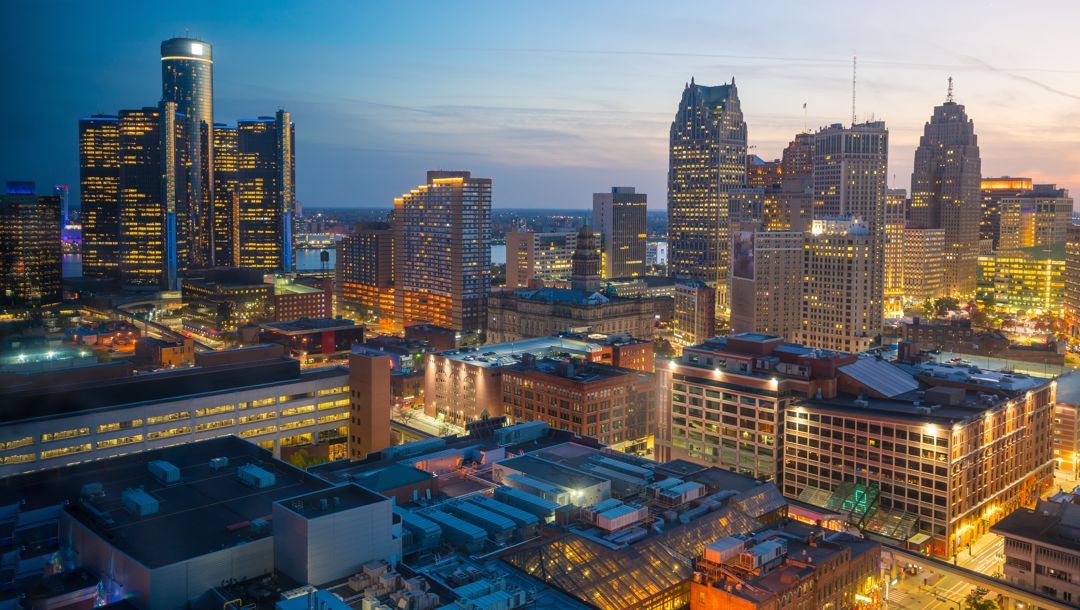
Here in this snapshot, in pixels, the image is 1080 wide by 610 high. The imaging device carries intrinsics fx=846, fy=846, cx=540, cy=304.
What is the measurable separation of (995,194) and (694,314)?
95.8 m

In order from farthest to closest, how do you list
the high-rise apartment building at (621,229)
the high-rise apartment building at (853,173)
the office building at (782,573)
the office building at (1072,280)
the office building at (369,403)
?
the high-rise apartment building at (621,229), the high-rise apartment building at (853,173), the office building at (1072,280), the office building at (369,403), the office building at (782,573)

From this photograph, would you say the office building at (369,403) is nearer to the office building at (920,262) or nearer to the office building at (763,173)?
the office building at (920,262)

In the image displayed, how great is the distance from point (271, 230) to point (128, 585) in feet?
354

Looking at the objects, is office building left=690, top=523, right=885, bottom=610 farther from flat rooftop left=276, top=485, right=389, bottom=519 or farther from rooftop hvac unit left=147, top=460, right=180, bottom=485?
rooftop hvac unit left=147, top=460, right=180, bottom=485

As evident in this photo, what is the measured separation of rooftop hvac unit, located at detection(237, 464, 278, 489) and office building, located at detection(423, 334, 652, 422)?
2243 centimetres

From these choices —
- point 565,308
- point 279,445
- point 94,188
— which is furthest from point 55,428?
point 94,188

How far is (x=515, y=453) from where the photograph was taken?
1233 inches

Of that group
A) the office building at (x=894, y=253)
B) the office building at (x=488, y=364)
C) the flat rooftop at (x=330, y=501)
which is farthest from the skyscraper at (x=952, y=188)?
the flat rooftop at (x=330, y=501)

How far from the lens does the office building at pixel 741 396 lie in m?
36.7

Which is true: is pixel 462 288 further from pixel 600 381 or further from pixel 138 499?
pixel 138 499

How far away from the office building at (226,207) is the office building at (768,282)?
7641 centimetres

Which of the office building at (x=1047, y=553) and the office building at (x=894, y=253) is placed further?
the office building at (x=894, y=253)

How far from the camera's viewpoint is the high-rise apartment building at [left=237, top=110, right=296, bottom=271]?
120000 millimetres

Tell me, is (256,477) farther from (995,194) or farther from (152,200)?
(995,194)
